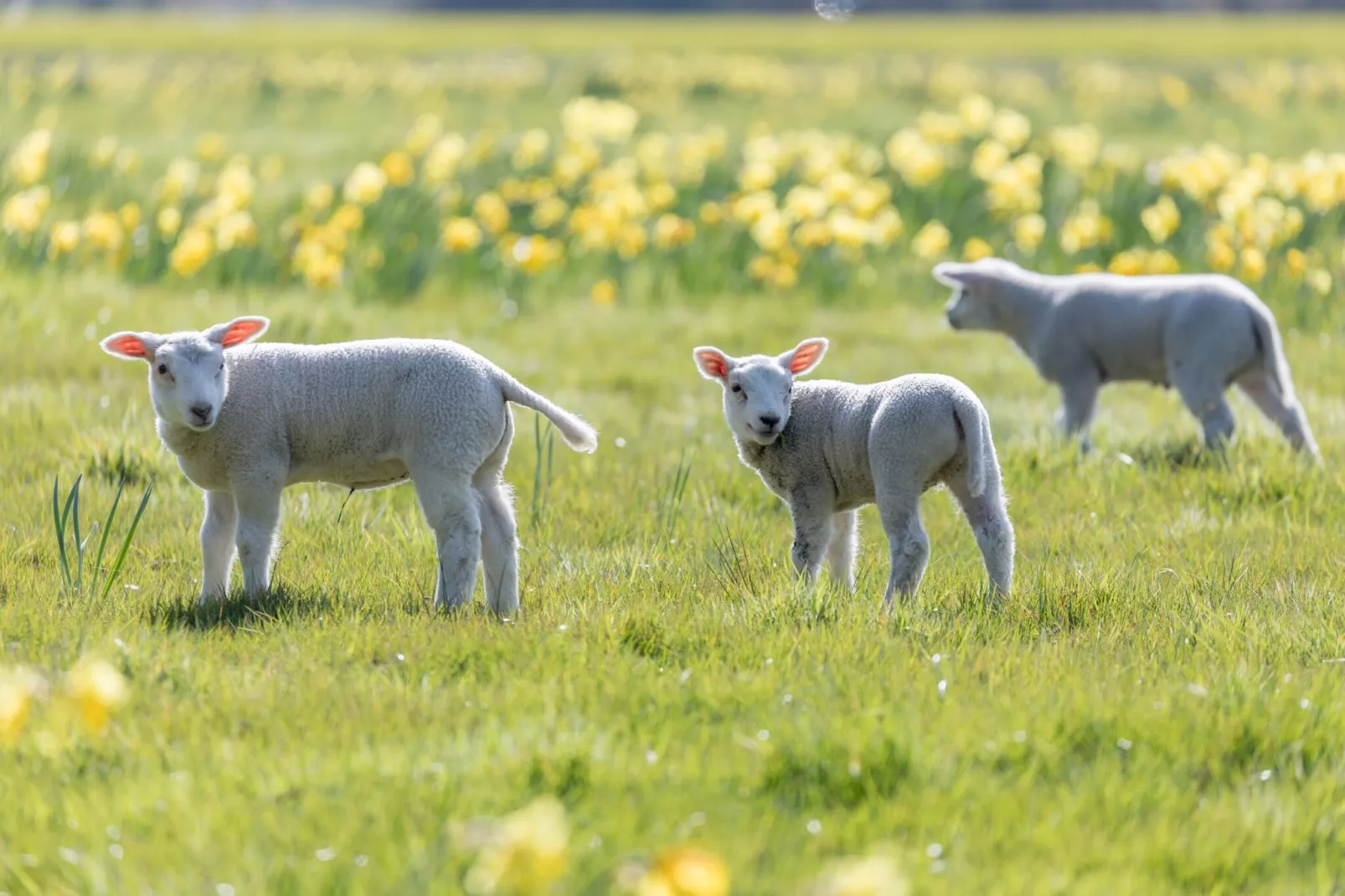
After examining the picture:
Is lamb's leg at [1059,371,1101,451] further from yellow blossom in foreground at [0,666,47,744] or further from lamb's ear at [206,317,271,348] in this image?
yellow blossom in foreground at [0,666,47,744]

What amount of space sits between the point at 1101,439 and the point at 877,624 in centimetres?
331

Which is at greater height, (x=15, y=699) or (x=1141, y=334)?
(x=15, y=699)

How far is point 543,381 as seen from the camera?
881 centimetres

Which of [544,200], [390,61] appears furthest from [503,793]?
[390,61]

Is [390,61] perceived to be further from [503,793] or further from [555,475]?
[503,793]

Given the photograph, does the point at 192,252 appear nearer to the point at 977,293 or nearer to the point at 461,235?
the point at 461,235

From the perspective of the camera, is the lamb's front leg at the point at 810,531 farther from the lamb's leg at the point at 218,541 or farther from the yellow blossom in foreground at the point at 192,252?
the yellow blossom in foreground at the point at 192,252

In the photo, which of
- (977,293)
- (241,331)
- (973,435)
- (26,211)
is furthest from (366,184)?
(973,435)

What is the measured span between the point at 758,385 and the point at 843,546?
2.34ft

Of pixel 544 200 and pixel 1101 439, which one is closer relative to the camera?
pixel 1101 439

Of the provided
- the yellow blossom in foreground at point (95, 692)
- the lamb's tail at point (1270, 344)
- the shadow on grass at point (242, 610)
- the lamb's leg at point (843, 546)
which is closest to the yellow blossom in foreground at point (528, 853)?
the yellow blossom in foreground at point (95, 692)

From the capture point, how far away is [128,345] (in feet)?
15.6

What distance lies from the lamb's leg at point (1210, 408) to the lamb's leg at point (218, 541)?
4092 millimetres

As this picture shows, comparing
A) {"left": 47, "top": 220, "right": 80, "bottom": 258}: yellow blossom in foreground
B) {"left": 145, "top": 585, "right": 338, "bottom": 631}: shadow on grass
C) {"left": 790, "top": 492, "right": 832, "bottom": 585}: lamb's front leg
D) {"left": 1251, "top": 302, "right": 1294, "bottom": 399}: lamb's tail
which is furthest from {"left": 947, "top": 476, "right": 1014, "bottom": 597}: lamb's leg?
{"left": 47, "top": 220, "right": 80, "bottom": 258}: yellow blossom in foreground
